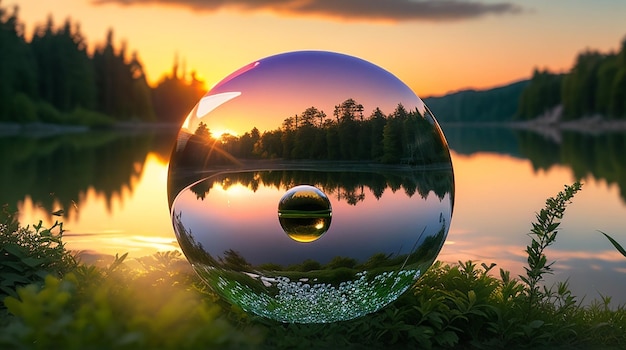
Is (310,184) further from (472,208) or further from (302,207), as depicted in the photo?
(472,208)

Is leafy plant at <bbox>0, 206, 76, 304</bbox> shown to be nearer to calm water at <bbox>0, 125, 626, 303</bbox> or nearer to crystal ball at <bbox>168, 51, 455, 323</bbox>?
calm water at <bbox>0, 125, 626, 303</bbox>

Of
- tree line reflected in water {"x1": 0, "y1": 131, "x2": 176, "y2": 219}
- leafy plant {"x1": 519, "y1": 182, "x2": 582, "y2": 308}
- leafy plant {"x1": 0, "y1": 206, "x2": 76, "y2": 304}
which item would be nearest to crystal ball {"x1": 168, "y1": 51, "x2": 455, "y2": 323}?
leafy plant {"x1": 519, "y1": 182, "x2": 582, "y2": 308}

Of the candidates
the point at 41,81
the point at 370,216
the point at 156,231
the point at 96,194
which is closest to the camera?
the point at 370,216

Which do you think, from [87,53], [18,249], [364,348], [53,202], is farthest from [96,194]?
[87,53]

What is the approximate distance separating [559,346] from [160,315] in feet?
16.7

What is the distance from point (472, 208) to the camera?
757 inches

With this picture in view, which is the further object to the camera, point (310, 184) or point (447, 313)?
point (447, 313)

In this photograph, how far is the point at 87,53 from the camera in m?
120

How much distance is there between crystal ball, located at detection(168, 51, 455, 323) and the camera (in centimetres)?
600

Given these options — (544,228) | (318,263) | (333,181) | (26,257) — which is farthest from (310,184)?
(26,257)

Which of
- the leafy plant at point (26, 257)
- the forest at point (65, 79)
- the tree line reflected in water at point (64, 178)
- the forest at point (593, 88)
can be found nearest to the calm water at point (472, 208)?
the tree line reflected in water at point (64, 178)

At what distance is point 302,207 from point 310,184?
221 mm

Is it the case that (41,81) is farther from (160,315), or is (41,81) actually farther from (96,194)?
(160,315)

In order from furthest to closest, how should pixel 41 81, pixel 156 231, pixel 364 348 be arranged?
pixel 41 81
pixel 156 231
pixel 364 348
